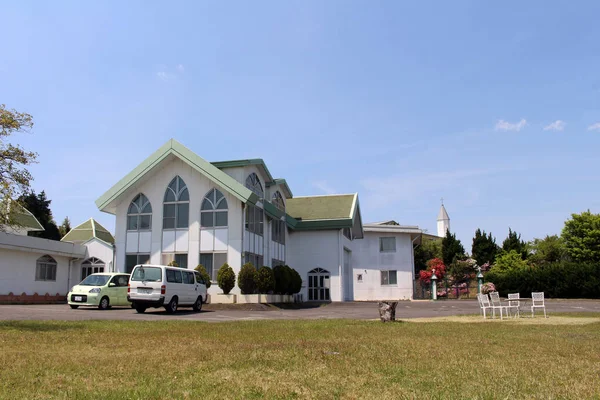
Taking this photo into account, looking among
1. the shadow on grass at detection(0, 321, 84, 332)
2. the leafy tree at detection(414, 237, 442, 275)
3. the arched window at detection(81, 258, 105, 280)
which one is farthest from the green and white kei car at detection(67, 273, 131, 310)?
the leafy tree at detection(414, 237, 442, 275)

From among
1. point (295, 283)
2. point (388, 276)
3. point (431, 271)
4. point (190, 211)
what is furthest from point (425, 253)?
point (190, 211)

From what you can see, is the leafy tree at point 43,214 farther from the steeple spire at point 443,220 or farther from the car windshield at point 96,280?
the steeple spire at point 443,220

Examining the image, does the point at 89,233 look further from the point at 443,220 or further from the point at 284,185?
the point at 443,220

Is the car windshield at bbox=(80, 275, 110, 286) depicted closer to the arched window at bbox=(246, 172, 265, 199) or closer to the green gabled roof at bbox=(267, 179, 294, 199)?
the arched window at bbox=(246, 172, 265, 199)

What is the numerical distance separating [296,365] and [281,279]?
23.8 metres

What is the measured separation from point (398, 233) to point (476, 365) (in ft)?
126

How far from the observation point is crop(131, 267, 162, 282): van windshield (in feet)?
65.0

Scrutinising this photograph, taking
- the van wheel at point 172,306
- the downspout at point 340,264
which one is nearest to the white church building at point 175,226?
the downspout at point 340,264

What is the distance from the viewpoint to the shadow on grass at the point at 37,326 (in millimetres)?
11591

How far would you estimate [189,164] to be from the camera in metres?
28.2

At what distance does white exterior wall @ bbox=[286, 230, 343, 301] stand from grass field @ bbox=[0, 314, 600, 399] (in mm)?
25414

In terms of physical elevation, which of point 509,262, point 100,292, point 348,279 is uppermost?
point 509,262

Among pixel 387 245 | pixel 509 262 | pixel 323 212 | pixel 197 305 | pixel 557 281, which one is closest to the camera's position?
pixel 197 305

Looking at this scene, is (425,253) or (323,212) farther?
(425,253)
